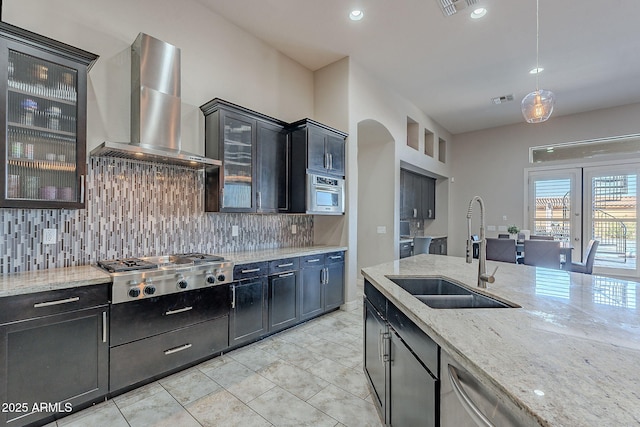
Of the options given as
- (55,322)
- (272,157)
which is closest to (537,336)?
(55,322)

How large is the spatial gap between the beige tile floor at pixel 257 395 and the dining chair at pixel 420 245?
11.4 feet

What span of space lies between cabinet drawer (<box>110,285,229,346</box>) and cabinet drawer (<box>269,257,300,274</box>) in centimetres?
56

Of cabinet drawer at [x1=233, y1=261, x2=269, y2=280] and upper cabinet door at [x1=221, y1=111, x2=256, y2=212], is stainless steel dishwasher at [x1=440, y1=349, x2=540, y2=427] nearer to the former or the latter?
cabinet drawer at [x1=233, y1=261, x2=269, y2=280]

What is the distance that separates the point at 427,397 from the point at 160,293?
2.01 meters

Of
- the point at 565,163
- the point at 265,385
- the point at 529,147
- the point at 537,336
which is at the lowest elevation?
the point at 265,385

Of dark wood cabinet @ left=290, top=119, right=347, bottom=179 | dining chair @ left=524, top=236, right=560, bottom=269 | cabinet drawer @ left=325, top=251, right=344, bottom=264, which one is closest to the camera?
dark wood cabinet @ left=290, top=119, right=347, bottom=179

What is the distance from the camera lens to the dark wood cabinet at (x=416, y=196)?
6336mm

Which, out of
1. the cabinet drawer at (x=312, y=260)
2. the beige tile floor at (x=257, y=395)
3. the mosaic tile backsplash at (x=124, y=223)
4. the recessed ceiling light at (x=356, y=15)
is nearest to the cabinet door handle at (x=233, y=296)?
the beige tile floor at (x=257, y=395)

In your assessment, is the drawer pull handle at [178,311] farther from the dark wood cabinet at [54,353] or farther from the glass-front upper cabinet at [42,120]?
the glass-front upper cabinet at [42,120]

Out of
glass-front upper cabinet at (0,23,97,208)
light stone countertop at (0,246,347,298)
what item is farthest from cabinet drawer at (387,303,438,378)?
glass-front upper cabinet at (0,23,97,208)

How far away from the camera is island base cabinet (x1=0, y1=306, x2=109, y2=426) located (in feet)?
5.71

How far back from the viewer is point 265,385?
2357 millimetres

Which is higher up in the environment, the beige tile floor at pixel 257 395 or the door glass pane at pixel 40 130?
the door glass pane at pixel 40 130

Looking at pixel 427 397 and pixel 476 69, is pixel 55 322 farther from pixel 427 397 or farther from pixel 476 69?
pixel 476 69
